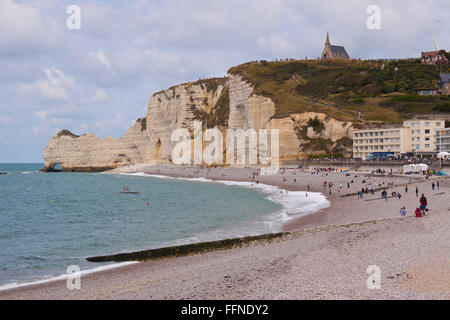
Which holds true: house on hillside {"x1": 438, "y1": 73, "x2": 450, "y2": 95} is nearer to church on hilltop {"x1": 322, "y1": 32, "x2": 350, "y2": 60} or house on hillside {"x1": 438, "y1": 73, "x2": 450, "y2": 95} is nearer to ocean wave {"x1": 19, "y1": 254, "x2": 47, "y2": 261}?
church on hilltop {"x1": 322, "y1": 32, "x2": 350, "y2": 60}

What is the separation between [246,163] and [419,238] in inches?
2790

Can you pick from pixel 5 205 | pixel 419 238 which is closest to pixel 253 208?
pixel 419 238

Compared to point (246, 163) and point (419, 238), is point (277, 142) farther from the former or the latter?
point (419, 238)

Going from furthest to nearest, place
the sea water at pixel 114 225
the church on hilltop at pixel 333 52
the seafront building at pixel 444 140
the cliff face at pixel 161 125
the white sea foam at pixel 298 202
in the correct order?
the church on hilltop at pixel 333 52
the cliff face at pixel 161 125
the seafront building at pixel 444 140
the white sea foam at pixel 298 202
the sea water at pixel 114 225

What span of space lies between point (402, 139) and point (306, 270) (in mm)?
60051

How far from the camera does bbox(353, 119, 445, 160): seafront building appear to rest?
64.5 m

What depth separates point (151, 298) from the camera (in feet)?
38.7

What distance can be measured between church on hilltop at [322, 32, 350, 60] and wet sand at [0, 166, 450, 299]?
13380 cm

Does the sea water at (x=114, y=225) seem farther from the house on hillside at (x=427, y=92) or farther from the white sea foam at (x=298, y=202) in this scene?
the house on hillside at (x=427, y=92)

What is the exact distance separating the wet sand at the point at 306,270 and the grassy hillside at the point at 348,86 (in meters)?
65.0

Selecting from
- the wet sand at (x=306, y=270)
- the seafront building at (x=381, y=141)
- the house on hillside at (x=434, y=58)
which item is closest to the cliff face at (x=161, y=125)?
the seafront building at (x=381, y=141)

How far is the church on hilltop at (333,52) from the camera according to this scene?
145m

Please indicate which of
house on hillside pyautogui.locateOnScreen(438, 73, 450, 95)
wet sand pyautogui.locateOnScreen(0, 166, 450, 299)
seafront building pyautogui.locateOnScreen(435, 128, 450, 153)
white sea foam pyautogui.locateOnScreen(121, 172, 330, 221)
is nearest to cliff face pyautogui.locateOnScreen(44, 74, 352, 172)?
seafront building pyautogui.locateOnScreen(435, 128, 450, 153)
